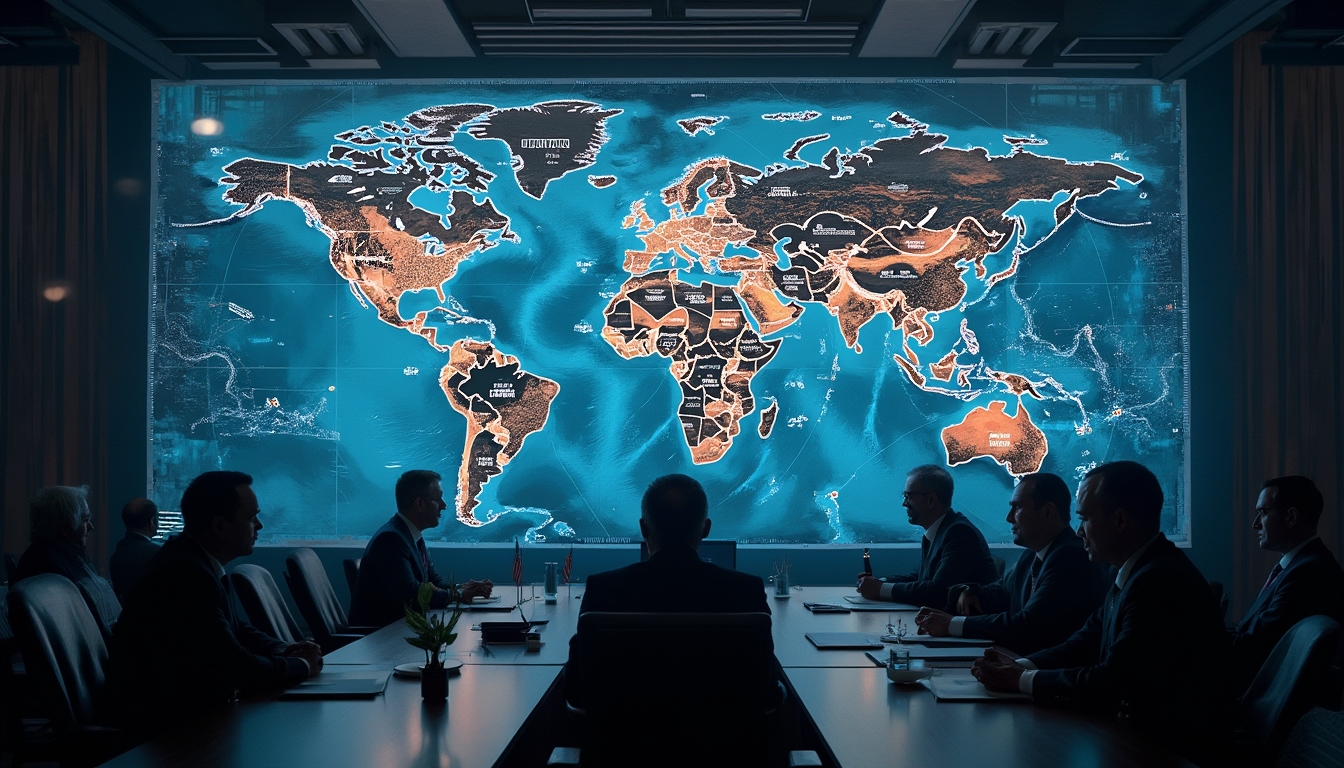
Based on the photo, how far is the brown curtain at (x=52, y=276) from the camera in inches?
250

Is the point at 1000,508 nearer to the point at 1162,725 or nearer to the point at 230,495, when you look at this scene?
the point at 1162,725

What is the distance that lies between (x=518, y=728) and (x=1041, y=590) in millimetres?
2063

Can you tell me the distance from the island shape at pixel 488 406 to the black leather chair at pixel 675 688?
3.97m

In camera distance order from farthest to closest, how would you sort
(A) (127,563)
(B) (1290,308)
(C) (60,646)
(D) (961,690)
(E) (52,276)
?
(E) (52,276) < (B) (1290,308) < (A) (127,563) < (C) (60,646) < (D) (961,690)

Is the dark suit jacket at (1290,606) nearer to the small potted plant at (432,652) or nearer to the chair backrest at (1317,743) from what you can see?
the chair backrest at (1317,743)

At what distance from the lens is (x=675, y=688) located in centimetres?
230

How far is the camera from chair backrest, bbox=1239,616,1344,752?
2635 millimetres

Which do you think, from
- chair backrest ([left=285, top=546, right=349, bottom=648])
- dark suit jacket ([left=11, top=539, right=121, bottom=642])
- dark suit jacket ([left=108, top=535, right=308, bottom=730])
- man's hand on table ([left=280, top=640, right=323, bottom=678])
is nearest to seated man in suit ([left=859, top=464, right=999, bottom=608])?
chair backrest ([left=285, top=546, right=349, bottom=648])

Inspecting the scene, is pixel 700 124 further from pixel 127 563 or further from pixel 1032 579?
pixel 127 563

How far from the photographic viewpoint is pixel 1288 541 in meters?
4.22

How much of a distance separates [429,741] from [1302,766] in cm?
175

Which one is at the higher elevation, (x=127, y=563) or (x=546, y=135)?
(x=546, y=135)

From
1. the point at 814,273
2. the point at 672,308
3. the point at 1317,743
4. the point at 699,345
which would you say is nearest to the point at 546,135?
the point at 672,308

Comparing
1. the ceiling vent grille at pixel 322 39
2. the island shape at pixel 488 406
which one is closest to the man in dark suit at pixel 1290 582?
the island shape at pixel 488 406
